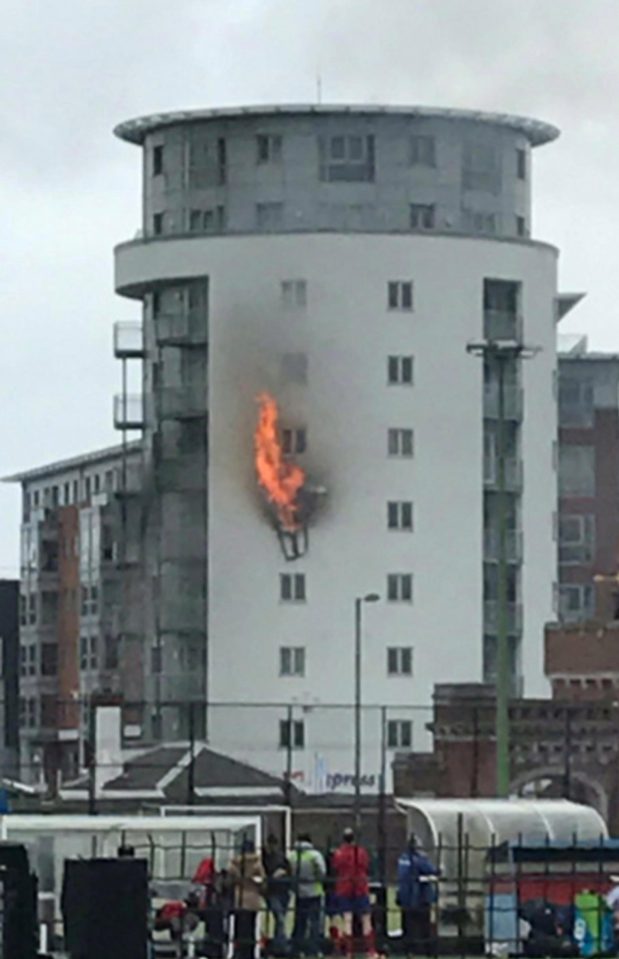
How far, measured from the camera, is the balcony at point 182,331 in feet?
431

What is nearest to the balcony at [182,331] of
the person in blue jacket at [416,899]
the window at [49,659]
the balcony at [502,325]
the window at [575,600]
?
the balcony at [502,325]

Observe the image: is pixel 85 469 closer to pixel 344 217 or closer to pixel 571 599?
pixel 571 599

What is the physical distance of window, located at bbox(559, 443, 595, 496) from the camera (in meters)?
162

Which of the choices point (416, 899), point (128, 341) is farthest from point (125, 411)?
point (416, 899)

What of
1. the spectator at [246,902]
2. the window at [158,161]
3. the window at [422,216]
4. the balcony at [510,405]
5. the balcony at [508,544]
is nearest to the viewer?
the spectator at [246,902]

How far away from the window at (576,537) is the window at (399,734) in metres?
37.1

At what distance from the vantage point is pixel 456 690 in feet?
332

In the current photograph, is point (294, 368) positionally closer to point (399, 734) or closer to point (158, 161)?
point (399, 734)

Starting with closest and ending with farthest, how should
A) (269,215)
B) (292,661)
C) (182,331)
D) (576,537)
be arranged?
(292,661) < (182,331) < (269,215) < (576,537)

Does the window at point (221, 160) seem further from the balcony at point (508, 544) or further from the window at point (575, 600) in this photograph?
the window at point (575, 600)

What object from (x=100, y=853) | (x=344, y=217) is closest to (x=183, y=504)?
(x=344, y=217)

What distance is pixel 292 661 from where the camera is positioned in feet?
429

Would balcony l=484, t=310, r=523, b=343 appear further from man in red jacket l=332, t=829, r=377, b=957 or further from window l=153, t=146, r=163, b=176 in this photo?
man in red jacket l=332, t=829, r=377, b=957

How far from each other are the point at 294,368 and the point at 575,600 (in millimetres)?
36359
